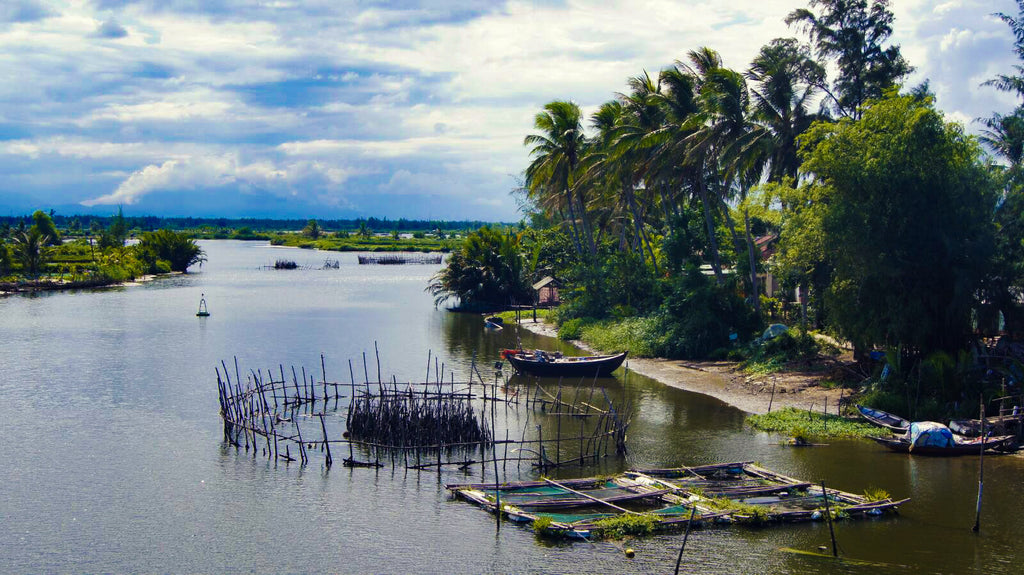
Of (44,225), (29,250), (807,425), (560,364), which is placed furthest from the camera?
(44,225)

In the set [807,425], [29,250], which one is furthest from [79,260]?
[807,425]

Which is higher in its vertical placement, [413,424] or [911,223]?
[911,223]

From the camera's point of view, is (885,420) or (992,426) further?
(885,420)

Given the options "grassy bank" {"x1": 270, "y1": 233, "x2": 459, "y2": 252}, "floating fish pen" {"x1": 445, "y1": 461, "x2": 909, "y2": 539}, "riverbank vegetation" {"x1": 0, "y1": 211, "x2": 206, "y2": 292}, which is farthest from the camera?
"grassy bank" {"x1": 270, "y1": 233, "x2": 459, "y2": 252}

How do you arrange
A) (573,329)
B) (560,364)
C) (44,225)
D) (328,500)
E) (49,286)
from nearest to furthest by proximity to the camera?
(328,500), (560,364), (573,329), (49,286), (44,225)

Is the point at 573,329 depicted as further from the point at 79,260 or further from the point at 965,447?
the point at 79,260

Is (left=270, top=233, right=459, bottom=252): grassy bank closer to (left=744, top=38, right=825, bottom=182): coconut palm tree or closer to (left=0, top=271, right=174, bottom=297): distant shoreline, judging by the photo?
(left=0, top=271, right=174, bottom=297): distant shoreline

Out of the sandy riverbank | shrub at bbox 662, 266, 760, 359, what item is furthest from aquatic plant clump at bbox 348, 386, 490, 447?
shrub at bbox 662, 266, 760, 359
